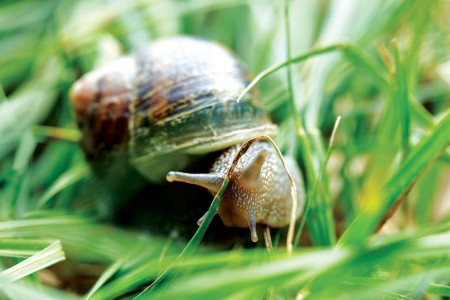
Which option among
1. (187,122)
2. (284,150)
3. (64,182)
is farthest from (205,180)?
(64,182)

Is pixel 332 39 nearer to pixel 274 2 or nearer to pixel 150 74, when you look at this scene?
pixel 274 2

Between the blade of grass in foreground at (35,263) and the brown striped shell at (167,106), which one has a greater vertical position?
the brown striped shell at (167,106)

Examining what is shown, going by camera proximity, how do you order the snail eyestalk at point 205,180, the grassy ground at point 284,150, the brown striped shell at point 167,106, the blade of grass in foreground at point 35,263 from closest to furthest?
the grassy ground at point 284,150
the blade of grass in foreground at point 35,263
the snail eyestalk at point 205,180
the brown striped shell at point 167,106

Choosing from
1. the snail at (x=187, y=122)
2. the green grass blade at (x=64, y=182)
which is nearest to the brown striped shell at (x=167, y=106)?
the snail at (x=187, y=122)

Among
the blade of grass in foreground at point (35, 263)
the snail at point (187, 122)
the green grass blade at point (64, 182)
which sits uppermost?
the snail at point (187, 122)

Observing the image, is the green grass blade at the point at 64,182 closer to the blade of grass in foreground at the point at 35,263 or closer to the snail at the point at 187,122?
the snail at the point at 187,122

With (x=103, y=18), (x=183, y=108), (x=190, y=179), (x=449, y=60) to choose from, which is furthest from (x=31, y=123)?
(x=449, y=60)
